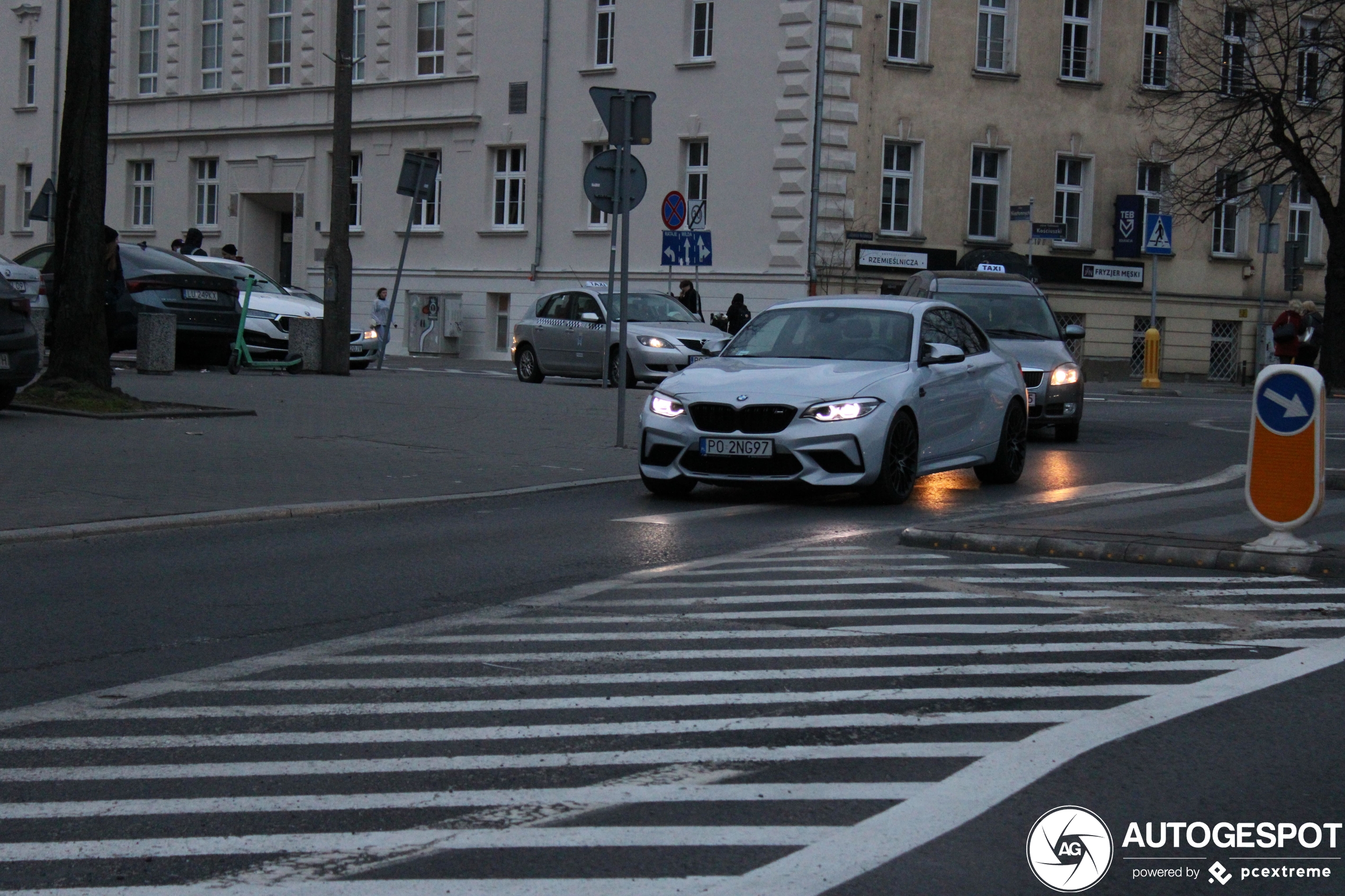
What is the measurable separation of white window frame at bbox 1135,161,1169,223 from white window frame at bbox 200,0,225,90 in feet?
76.7

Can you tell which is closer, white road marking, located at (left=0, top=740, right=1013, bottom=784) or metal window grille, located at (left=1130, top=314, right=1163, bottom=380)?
white road marking, located at (left=0, top=740, right=1013, bottom=784)

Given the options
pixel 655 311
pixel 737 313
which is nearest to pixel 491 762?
pixel 655 311

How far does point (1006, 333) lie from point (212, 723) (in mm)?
15665

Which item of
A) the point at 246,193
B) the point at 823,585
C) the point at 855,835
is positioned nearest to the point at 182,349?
the point at 823,585

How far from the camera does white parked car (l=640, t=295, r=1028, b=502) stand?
41.2ft

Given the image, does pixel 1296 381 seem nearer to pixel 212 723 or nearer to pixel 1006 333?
pixel 212 723

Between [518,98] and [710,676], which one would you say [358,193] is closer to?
[518,98]

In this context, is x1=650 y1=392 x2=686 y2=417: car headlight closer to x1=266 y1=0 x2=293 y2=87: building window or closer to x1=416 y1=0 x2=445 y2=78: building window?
x1=416 y1=0 x2=445 y2=78: building window

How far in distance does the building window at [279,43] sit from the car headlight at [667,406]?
117ft

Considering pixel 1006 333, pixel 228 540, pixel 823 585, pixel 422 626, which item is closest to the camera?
pixel 422 626

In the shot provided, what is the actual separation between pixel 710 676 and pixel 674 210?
74.6 ft

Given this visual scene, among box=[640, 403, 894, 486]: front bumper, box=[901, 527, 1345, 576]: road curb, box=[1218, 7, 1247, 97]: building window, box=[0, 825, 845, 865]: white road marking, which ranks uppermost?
box=[1218, 7, 1247, 97]: building window

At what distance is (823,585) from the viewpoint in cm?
890

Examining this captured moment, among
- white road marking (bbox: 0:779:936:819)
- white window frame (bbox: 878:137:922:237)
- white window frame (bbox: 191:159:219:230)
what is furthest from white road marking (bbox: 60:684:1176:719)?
white window frame (bbox: 191:159:219:230)
